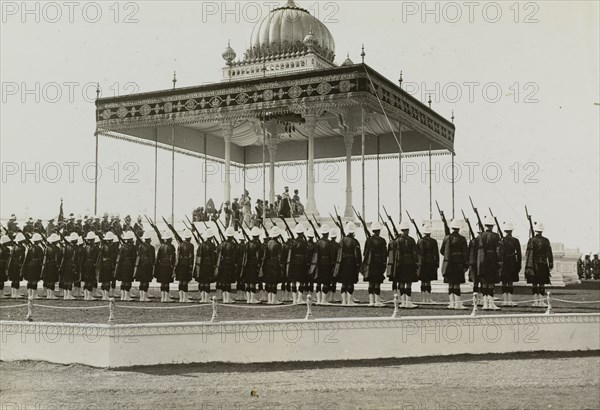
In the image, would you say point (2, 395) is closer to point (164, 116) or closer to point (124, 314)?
point (124, 314)

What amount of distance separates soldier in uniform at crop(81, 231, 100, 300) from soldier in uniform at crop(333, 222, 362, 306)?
19.9 feet

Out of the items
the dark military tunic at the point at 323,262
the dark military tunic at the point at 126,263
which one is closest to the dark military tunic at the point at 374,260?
the dark military tunic at the point at 323,262

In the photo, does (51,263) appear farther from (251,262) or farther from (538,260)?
(538,260)

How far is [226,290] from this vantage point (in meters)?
15.3

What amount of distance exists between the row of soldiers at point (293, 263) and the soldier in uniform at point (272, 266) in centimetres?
2

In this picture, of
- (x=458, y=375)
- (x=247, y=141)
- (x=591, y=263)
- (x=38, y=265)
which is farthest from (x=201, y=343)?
(x=591, y=263)

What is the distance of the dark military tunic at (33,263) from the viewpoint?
1711cm

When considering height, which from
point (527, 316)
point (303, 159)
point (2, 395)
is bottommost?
point (2, 395)

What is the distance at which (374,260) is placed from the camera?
1383cm

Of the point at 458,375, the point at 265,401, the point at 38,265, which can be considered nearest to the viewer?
the point at 265,401

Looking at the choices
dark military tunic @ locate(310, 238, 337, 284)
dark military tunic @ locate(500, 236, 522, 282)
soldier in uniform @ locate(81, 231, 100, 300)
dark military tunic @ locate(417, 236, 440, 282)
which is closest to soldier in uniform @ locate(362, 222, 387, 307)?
dark military tunic @ locate(417, 236, 440, 282)

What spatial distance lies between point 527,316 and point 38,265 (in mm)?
11443

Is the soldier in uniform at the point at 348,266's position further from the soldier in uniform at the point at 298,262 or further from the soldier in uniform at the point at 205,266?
the soldier in uniform at the point at 205,266

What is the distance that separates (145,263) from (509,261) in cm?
781
